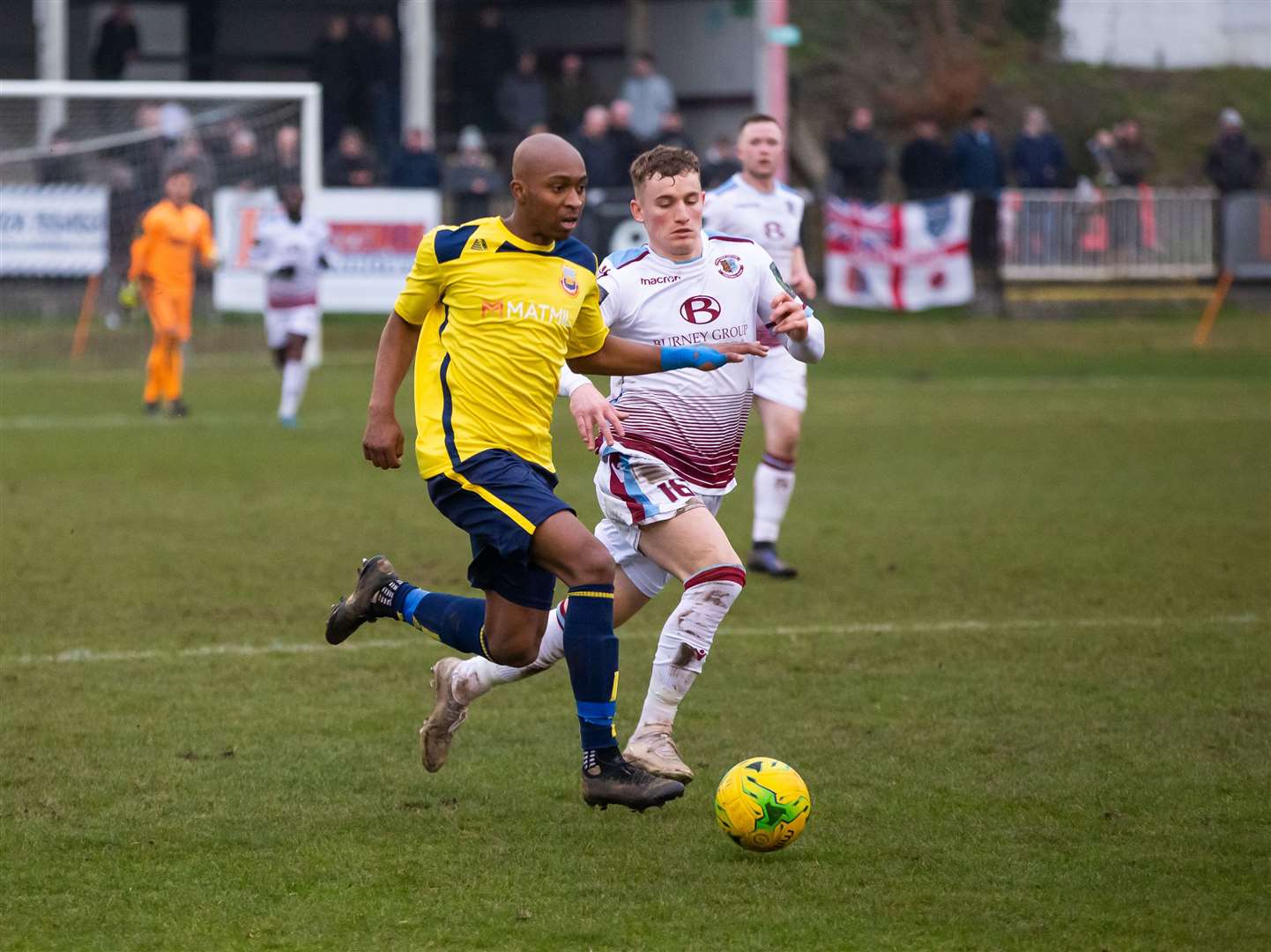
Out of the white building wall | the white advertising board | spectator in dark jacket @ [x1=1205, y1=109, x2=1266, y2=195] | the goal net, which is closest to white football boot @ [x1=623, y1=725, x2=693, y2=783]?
the goal net

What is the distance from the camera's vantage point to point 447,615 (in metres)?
5.61

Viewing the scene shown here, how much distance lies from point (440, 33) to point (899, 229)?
10448mm

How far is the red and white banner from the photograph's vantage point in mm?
23312

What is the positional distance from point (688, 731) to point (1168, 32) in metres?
30.3

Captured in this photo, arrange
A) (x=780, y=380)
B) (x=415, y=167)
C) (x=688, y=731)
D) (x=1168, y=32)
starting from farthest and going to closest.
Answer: (x=1168, y=32) → (x=415, y=167) → (x=780, y=380) → (x=688, y=731)

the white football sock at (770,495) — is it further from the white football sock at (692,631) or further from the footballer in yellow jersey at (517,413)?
the footballer in yellow jersey at (517,413)

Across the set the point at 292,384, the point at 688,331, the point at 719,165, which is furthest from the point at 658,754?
the point at 719,165

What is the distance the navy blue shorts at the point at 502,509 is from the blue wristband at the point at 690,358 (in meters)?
0.50

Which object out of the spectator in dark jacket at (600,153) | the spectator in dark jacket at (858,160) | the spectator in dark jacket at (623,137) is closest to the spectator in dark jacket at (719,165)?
the spectator in dark jacket at (623,137)

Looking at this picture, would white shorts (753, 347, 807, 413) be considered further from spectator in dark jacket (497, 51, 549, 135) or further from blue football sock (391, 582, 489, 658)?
spectator in dark jacket (497, 51, 549, 135)

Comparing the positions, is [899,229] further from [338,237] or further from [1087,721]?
[1087,721]

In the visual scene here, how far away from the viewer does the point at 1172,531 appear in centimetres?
1055

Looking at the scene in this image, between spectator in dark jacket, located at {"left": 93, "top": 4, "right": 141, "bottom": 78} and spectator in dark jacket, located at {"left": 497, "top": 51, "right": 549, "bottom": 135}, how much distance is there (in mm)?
5291

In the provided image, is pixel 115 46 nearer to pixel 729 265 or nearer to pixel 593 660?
pixel 729 265
